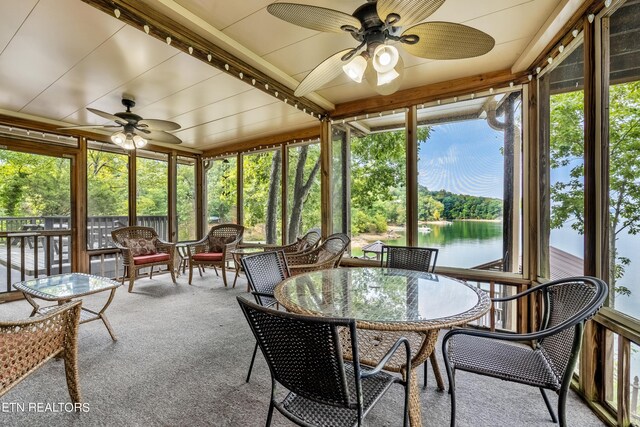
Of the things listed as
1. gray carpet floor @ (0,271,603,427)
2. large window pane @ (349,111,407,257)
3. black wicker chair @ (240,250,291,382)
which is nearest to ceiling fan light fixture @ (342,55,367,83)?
black wicker chair @ (240,250,291,382)

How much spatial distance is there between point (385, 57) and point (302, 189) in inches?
138

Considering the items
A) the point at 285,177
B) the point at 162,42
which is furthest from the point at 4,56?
the point at 285,177

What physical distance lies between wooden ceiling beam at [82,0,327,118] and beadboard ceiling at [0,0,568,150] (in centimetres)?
5

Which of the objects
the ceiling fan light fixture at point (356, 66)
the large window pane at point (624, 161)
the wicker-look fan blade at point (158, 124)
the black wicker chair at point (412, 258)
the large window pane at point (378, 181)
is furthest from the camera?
the large window pane at point (378, 181)

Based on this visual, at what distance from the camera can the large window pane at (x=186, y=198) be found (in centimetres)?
600

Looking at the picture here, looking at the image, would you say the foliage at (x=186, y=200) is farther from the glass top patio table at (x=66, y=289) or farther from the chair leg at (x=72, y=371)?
the chair leg at (x=72, y=371)

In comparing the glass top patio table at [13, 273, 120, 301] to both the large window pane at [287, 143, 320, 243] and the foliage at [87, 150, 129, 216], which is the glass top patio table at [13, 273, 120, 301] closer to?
the foliage at [87, 150, 129, 216]

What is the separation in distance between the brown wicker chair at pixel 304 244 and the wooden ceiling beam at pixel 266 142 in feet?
5.38

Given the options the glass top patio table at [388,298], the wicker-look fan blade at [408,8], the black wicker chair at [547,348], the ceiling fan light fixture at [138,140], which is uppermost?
the wicker-look fan blade at [408,8]

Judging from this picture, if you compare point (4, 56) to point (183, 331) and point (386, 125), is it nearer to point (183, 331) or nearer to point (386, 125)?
point (183, 331)

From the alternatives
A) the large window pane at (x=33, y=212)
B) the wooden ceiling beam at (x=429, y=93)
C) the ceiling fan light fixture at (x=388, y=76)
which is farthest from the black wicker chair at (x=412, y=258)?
the large window pane at (x=33, y=212)

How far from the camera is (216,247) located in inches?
199

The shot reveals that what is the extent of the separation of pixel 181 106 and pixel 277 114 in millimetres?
1254

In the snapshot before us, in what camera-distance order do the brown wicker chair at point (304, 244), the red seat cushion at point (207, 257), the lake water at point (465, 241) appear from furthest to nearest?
the red seat cushion at point (207, 257) < the brown wicker chair at point (304, 244) < the lake water at point (465, 241)
